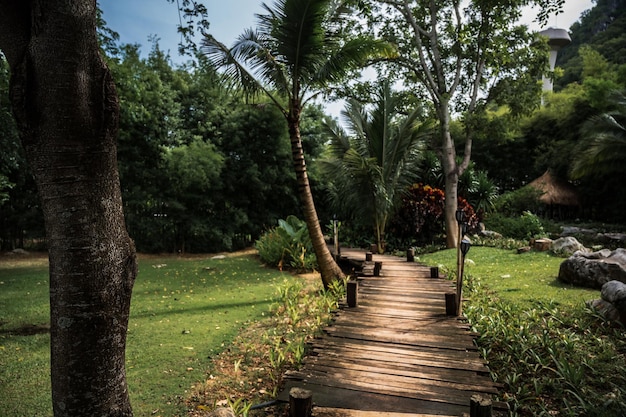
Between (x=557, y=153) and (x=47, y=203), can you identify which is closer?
(x=47, y=203)

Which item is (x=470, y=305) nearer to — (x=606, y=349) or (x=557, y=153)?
(x=606, y=349)

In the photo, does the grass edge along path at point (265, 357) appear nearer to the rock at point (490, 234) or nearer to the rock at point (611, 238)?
the rock at point (490, 234)

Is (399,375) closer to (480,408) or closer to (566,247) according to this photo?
(480,408)

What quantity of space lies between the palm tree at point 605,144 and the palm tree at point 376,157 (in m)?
7.41

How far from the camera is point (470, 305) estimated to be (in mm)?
5539

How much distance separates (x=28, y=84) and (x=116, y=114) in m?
0.38

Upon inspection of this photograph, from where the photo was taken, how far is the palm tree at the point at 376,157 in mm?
9844

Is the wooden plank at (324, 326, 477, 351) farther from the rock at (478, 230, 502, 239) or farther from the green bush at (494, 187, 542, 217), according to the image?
the green bush at (494, 187, 542, 217)

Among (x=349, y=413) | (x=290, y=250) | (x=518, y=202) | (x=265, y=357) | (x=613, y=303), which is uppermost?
(x=518, y=202)

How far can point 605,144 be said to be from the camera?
13180 millimetres

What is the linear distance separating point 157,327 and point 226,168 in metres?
9.39

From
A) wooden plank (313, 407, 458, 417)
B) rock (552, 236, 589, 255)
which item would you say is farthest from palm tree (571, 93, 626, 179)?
wooden plank (313, 407, 458, 417)

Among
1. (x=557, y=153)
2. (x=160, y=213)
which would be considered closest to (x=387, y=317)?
(x=160, y=213)

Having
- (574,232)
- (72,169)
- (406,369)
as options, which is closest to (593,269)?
(406,369)
